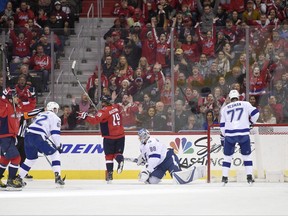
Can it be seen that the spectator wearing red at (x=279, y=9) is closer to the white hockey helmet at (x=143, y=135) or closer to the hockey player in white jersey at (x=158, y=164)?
the hockey player in white jersey at (x=158, y=164)

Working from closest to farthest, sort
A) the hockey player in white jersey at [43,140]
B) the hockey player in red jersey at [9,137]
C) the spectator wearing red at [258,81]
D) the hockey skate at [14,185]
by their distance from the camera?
1. the hockey skate at [14,185]
2. the hockey player in red jersey at [9,137]
3. the hockey player in white jersey at [43,140]
4. the spectator wearing red at [258,81]

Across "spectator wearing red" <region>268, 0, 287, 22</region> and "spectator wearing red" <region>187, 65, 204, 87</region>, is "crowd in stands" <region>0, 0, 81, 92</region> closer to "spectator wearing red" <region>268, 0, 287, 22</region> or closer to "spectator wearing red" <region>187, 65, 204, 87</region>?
"spectator wearing red" <region>187, 65, 204, 87</region>

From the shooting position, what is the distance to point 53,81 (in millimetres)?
19594

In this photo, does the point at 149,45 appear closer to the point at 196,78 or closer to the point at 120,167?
the point at 196,78

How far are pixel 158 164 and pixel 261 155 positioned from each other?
1.81 meters

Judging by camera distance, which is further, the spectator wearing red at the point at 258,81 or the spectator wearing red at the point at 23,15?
the spectator wearing red at the point at 23,15

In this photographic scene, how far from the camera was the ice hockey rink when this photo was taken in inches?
512

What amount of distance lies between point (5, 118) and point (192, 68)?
3.91 metres

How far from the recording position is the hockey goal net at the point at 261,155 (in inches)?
712

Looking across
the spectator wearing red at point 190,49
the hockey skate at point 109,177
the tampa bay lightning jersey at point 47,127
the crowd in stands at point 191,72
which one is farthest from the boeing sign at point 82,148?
the tampa bay lightning jersey at point 47,127

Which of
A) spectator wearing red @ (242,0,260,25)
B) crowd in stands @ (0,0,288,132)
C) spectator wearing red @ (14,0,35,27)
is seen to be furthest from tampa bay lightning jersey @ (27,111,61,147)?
spectator wearing red @ (242,0,260,25)

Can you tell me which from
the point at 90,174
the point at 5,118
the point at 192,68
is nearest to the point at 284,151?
the point at 192,68

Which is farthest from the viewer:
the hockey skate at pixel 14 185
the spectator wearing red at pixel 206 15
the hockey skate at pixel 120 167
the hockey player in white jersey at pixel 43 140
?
the spectator wearing red at pixel 206 15

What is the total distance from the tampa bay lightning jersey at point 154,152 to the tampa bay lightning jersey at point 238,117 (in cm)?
122
